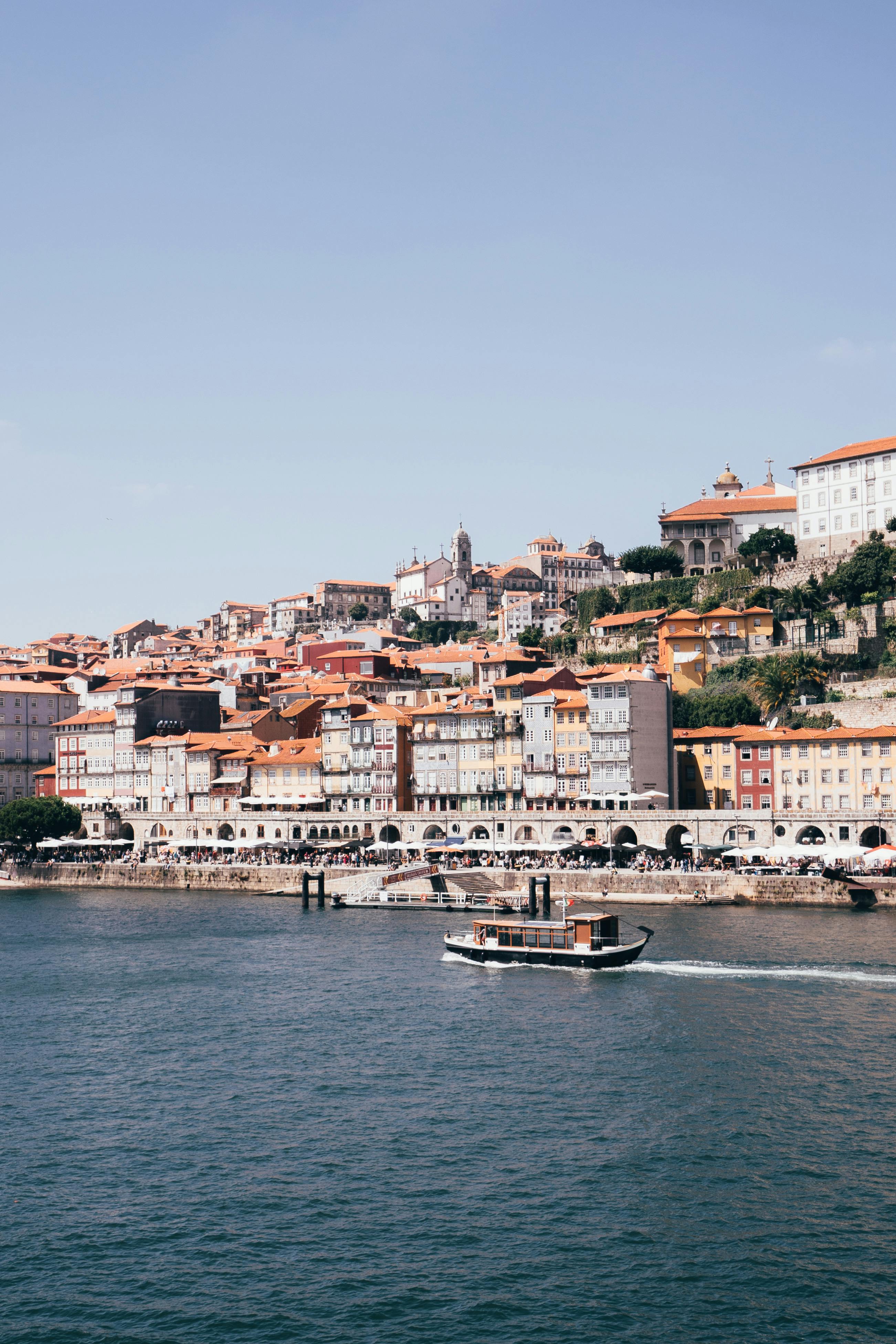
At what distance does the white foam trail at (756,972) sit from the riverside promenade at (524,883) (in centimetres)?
1392

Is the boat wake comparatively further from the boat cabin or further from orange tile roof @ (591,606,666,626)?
orange tile roof @ (591,606,666,626)

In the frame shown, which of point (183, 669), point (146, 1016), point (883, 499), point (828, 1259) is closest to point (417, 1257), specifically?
point (828, 1259)

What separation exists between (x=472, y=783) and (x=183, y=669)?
61.6m

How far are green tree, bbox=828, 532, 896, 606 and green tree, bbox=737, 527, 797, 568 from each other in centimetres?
1600

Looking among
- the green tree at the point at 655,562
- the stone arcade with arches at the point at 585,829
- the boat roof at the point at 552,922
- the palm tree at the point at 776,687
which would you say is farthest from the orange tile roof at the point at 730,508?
the boat roof at the point at 552,922

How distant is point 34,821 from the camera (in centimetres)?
10712

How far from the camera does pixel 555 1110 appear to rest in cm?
3375

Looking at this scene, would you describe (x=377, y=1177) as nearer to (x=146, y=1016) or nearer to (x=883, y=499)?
(x=146, y=1016)

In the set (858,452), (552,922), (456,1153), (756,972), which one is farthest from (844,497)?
(456,1153)

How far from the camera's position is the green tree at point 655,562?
12950 centimetres

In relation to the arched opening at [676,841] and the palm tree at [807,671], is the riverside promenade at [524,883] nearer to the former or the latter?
the arched opening at [676,841]

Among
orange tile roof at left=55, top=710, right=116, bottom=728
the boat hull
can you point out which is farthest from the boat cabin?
orange tile roof at left=55, top=710, right=116, bottom=728

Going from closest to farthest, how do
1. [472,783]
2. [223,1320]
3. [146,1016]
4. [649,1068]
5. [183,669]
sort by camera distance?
[223,1320], [649,1068], [146,1016], [472,783], [183,669]

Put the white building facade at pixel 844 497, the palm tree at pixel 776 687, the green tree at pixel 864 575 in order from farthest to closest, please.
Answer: the white building facade at pixel 844 497
the green tree at pixel 864 575
the palm tree at pixel 776 687
